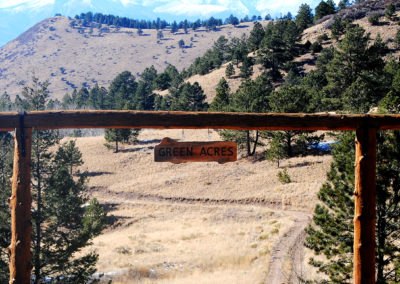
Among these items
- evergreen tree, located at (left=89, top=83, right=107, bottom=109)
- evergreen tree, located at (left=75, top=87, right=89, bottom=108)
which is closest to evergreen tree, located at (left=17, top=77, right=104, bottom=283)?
evergreen tree, located at (left=89, top=83, right=107, bottom=109)

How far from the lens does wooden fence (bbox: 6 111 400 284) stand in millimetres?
4664

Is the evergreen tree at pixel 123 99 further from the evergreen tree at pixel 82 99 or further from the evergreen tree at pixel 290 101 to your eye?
the evergreen tree at pixel 290 101

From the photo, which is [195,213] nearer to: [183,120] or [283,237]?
[283,237]

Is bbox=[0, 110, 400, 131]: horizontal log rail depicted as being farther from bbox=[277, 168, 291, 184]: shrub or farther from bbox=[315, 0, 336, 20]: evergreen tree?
bbox=[315, 0, 336, 20]: evergreen tree

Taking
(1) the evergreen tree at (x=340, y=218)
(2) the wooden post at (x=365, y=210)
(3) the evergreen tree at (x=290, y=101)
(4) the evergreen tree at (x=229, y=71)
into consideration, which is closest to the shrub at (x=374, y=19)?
(4) the evergreen tree at (x=229, y=71)

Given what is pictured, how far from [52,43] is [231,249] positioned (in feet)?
653

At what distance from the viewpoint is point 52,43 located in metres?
197

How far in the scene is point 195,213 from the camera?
1229 inches

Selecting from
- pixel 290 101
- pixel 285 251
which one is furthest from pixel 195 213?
pixel 285 251

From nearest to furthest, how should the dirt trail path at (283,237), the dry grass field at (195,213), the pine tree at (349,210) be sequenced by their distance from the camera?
the pine tree at (349,210) → the dirt trail path at (283,237) → the dry grass field at (195,213)

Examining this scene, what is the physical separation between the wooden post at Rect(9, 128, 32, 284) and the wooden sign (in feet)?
5.18

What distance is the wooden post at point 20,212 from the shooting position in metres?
4.63

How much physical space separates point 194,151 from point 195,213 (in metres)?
26.8

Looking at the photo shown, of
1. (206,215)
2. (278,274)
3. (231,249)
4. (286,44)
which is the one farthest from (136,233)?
(286,44)
